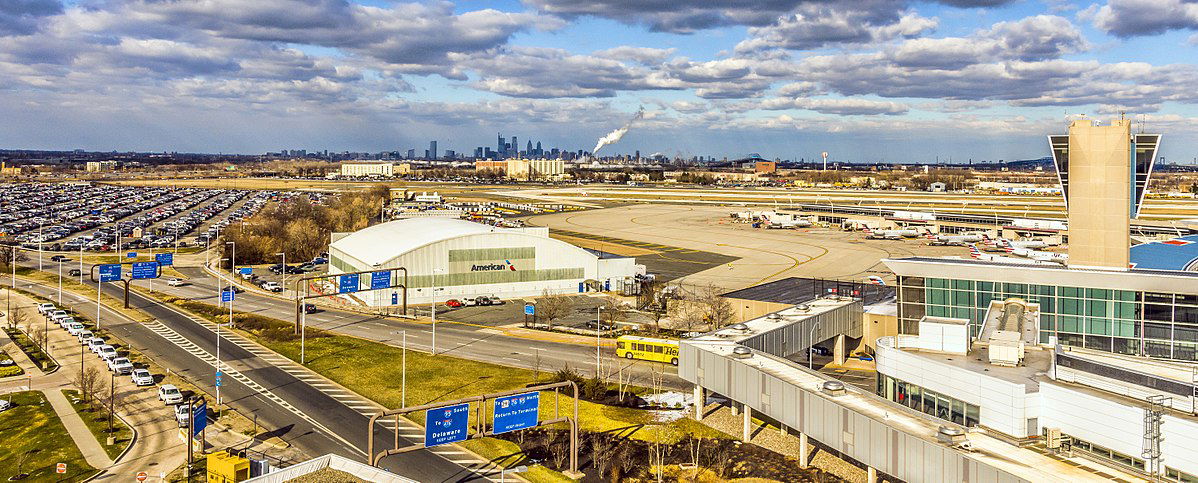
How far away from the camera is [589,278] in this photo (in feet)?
315

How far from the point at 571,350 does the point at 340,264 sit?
1631 inches

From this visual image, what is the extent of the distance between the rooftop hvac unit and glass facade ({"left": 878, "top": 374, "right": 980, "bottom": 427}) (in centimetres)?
371

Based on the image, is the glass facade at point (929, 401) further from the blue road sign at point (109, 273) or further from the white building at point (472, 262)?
the blue road sign at point (109, 273)

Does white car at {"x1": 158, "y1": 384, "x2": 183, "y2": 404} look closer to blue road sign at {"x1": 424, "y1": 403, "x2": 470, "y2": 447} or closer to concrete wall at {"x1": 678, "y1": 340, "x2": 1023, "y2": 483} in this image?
blue road sign at {"x1": 424, "y1": 403, "x2": 470, "y2": 447}

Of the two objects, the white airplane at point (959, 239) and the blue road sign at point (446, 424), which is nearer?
the blue road sign at point (446, 424)

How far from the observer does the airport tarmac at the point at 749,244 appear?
104 m

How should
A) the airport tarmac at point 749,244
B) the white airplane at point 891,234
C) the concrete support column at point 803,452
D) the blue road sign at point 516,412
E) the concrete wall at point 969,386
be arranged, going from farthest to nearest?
1. the white airplane at point 891,234
2. the airport tarmac at point 749,244
3. the concrete support column at point 803,452
4. the blue road sign at point 516,412
5. the concrete wall at point 969,386

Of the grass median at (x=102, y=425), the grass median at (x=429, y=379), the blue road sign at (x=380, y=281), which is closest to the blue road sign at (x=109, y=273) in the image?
the grass median at (x=429, y=379)

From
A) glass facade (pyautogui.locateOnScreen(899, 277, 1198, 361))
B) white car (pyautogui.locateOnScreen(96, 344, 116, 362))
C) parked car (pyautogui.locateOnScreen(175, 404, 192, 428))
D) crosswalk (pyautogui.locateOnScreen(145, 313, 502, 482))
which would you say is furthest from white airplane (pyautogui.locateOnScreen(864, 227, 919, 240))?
parked car (pyautogui.locateOnScreen(175, 404, 192, 428))

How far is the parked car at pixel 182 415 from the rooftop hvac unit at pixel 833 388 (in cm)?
3326

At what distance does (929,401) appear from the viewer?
126 ft

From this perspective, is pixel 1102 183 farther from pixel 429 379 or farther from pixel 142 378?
pixel 142 378

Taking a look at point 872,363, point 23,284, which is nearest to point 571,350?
point 872,363

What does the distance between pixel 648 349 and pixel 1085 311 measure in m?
28.6
